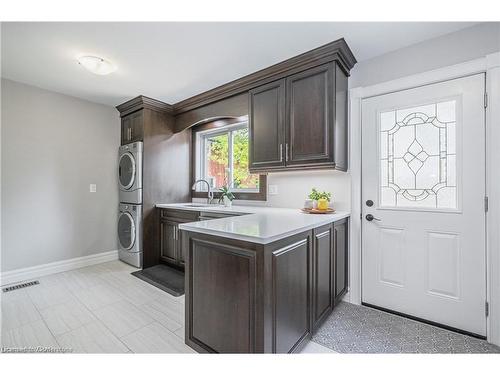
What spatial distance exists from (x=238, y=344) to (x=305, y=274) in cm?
59

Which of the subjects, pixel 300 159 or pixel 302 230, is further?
pixel 300 159

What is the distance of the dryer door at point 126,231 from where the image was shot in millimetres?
3395

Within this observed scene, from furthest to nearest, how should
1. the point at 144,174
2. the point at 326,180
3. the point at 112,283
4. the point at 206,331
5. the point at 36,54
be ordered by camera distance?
the point at 144,174 < the point at 112,283 < the point at 326,180 < the point at 36,54 < the point at 206,331

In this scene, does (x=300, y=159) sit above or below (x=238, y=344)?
above

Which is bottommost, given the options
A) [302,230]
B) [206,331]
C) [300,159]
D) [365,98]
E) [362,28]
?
[206,331]

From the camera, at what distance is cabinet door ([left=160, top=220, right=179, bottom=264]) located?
326 cm

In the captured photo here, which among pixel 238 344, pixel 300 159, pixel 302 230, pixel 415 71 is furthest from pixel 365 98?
pixel 238 344

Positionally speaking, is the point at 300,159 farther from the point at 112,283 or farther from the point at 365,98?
the point at 112,283

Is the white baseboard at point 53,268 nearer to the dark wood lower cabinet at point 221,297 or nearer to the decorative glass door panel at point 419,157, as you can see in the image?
the dark wood lower cabinet at point 221,297

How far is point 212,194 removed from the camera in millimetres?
3652

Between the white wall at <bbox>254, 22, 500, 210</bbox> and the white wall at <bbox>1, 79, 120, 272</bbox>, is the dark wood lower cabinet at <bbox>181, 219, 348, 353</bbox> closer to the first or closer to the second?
the white wall at <bbox>254, 22, 500, 210</bbox>

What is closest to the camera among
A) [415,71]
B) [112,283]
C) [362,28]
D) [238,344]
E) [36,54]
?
[238,344]

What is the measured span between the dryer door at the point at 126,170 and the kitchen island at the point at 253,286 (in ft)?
7.29
